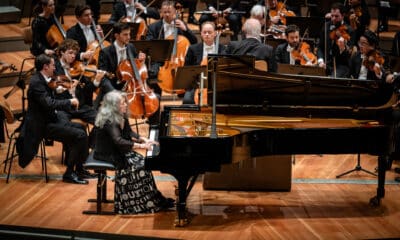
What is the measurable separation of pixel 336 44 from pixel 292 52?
1127 mm

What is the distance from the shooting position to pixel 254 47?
8.20 meters

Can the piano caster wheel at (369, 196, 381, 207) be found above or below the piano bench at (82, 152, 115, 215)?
below

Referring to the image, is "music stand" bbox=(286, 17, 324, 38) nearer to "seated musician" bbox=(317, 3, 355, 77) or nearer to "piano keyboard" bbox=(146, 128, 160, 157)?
"seated musician" bbox=(317, 3, 355, 77)

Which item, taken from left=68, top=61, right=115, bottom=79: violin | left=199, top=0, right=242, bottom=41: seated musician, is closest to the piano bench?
left=68, top=61, right=115, bottom=79: violin

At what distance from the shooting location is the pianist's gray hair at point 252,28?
26.8ft

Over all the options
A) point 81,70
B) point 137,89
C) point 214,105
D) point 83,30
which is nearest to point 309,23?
point 137,89

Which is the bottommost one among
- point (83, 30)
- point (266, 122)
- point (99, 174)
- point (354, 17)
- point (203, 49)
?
point (99, 174)

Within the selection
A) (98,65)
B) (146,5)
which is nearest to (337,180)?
(98,65)

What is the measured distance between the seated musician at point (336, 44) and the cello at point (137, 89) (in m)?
2.38

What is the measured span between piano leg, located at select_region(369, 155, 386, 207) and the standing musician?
2.11 metres

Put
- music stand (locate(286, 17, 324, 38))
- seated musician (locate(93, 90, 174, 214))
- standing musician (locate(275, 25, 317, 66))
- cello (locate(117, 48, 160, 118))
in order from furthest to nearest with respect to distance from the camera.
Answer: music stand (locate(286, 17, 324, 38)) → standing musician (locate(275, 25, 317, 66)) → cello (locate(117, 48, 160, 118)) → seated musician (locate(93, 90, 174, 214))

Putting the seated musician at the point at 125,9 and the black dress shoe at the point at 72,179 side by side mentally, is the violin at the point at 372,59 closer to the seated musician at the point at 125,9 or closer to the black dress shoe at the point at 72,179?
the black dress shoe at the point at 72,179

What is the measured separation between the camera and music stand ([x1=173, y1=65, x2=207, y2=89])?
7574 mm

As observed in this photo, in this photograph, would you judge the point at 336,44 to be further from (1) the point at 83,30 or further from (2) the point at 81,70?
(2) the point at 81,70
